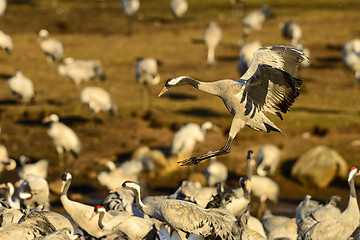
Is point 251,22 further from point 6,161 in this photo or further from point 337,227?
point 337,227

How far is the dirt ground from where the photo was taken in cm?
1655

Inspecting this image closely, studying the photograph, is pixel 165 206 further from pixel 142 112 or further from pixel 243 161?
pixel 142 112

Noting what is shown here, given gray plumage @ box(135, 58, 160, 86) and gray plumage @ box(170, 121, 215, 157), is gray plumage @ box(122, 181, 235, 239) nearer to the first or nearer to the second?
gray plumage @ box(170, 121, 215, 157)

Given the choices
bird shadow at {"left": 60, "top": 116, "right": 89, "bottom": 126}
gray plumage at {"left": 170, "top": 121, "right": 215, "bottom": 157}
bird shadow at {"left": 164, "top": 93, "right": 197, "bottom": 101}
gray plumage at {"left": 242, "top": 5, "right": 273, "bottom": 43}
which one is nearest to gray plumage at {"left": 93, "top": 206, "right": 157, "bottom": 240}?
gray plumage at {"left": 170, "top": 121, "right": 215, "bottom": 157}

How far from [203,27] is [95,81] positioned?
8342mm

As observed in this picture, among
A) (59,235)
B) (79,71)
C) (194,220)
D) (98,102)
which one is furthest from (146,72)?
(59,235)

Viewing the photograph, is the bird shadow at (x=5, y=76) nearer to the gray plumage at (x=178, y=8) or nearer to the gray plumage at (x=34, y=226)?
the gray plumage at (x=178, y=8)

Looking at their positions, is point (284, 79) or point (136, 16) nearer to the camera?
point (284, 79)

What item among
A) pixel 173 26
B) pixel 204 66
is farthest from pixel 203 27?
pixel 204 66

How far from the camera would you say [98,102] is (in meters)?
18.3

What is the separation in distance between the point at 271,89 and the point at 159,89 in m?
12.9

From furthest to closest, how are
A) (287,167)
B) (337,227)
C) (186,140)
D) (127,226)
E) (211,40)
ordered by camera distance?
1. (211,40)
2. (287,167)
3. (186,140)
4. (337,227)
5. (127,226)

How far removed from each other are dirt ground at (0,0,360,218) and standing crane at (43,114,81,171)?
0.85 feet

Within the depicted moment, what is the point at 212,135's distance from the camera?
17688 millimetres
